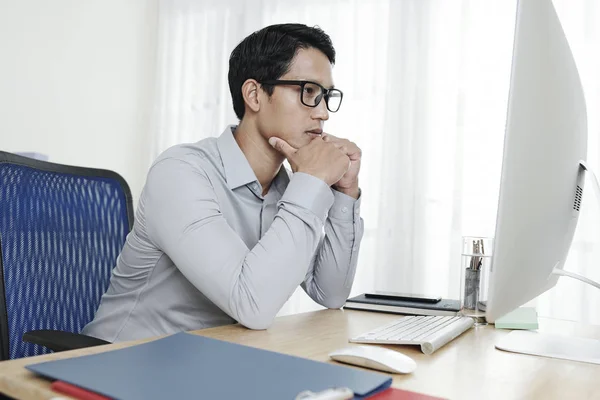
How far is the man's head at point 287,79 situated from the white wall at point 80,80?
1825 mm

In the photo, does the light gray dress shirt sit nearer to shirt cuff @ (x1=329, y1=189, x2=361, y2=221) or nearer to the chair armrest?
shirt cuff @ (x1=329, y1=189, x2=361, y2=221)

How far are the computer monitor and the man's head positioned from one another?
0.61 metres

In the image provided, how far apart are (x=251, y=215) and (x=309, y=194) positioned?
0.83 ft

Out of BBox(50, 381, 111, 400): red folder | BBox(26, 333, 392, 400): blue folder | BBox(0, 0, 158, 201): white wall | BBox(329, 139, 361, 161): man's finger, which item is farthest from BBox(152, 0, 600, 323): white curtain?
BBox(50, 381, 111, 400): red folder

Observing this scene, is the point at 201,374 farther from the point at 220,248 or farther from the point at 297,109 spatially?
the point at 297,109

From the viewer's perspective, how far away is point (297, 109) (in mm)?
1386

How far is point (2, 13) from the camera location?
2.75 metres

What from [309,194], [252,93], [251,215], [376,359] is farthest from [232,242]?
[252,93]

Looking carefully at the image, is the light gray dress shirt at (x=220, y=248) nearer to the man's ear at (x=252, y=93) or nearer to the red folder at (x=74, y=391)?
the man's ear at (x=252, y=93)

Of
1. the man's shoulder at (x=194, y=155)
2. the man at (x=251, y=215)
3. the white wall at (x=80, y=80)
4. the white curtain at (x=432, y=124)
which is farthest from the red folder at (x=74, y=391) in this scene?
the white wall at (x=80, y=80)

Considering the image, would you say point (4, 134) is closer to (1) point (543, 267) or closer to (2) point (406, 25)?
(2) point (406, 25)

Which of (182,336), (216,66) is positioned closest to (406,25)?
(216,66)

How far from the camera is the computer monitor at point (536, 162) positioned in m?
0.76

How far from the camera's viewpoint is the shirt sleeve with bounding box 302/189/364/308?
1409 millimetres
